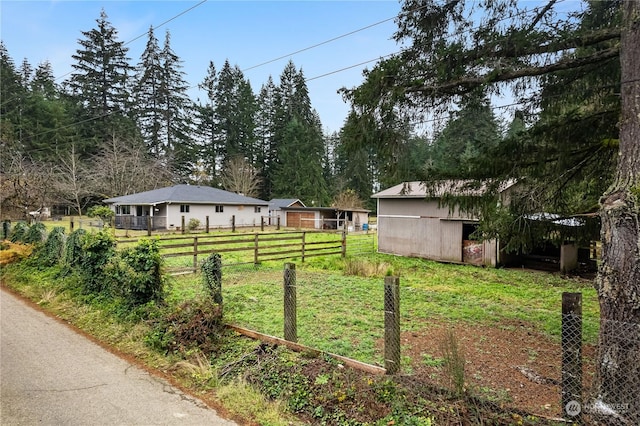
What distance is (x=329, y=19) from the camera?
832 centimetres

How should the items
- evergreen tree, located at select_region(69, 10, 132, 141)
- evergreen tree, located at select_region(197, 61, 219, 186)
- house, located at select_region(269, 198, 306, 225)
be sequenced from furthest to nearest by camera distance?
evergreen tree, located at select_region(197, 61, 219, 186) < evergreen tree, located at select_region(69, 10, 132, 141) < house, located at select_region(269, 198, 306, 225)

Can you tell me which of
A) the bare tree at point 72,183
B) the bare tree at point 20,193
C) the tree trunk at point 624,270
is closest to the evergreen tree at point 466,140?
the tree trunk at point 624,270

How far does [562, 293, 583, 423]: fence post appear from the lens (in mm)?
2691

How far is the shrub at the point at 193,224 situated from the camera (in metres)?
25.5

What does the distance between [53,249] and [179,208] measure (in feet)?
55.5

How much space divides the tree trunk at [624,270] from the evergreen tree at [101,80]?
43196 mm

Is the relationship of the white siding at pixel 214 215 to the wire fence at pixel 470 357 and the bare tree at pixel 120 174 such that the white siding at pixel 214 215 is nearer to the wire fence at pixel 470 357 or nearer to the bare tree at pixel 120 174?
the bare tree at pixel 120 174

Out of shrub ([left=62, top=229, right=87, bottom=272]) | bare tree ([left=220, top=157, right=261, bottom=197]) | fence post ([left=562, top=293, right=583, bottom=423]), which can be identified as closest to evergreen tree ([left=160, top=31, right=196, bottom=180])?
bare tree ([left=220, top=157, right=261, bottom=197])

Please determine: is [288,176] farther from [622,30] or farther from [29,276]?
[622,30]

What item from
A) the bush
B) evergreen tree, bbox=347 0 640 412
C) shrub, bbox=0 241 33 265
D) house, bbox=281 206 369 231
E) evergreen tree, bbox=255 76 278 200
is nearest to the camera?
evergreen tree, bbox=347 0 640 412

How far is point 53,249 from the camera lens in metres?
9.27

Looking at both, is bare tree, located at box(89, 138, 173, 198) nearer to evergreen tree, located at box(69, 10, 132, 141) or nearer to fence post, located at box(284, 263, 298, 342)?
evergreen tree, located at box(69, 10, 132, 141)

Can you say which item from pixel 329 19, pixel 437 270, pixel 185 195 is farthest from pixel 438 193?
pixel 185 195

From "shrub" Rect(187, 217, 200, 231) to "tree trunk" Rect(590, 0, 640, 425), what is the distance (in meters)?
25.1
